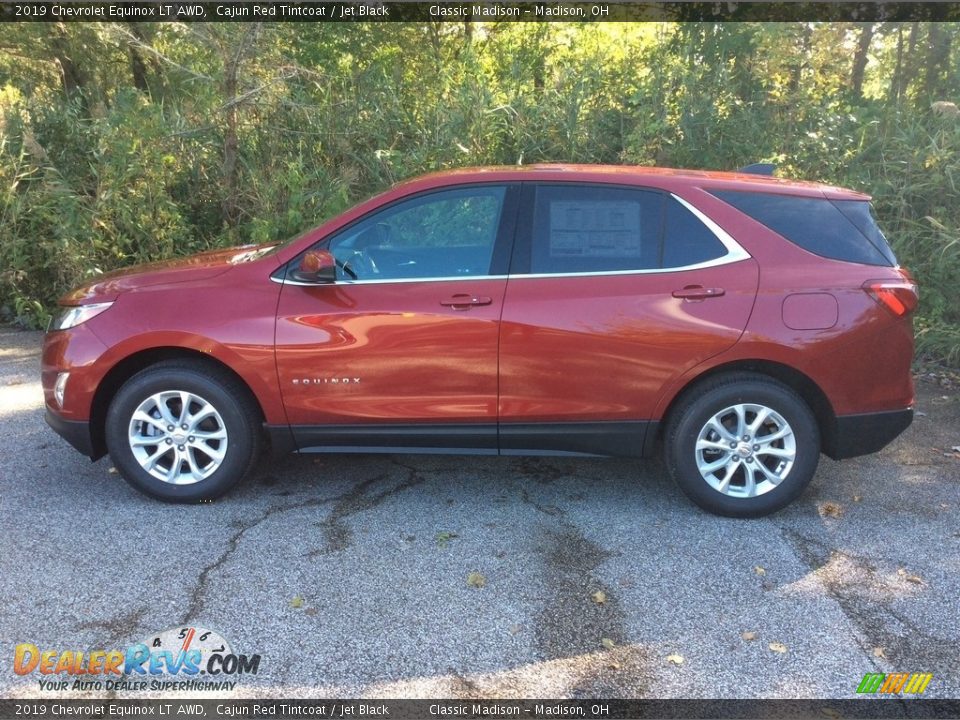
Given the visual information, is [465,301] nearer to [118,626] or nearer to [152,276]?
[152,276]

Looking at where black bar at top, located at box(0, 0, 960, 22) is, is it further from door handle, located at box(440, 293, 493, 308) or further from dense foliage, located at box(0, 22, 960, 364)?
door handle, located at box(440, 293, 493, 308)

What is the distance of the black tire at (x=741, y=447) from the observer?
3.90 metres

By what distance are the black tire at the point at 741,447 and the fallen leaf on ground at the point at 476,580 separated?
1.21 metres

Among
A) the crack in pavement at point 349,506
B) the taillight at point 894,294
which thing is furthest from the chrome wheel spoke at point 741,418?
the crack in pavement at point 349,506

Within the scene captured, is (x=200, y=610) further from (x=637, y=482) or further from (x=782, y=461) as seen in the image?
(x=782, y=461)

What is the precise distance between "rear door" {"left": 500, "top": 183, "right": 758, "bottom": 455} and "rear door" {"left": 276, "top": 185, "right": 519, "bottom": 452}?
5.5 inches

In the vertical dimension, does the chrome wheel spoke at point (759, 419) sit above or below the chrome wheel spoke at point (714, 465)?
above

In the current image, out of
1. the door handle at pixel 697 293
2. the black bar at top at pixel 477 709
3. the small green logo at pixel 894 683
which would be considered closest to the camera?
the black bar at top at pixel 477 709

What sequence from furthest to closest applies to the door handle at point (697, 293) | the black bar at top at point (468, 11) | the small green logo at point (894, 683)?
1. the black bar at top at point (468, 11)
2. the door handle at point (697, 293)
3. the small green logo at point (894, 683)

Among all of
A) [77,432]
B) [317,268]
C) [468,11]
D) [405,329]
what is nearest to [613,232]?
[405,329]

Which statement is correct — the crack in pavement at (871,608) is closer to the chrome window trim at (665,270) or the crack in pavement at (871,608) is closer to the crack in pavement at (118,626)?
the chrome window trim at (665,270)

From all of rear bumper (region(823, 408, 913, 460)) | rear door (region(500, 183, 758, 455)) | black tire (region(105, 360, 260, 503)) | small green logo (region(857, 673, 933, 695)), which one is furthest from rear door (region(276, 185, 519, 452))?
small green logo (region(857, 673, 933, 695))

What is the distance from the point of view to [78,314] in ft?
13.5

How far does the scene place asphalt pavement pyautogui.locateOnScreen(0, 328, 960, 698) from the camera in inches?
111
